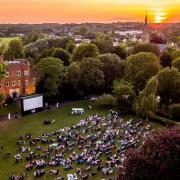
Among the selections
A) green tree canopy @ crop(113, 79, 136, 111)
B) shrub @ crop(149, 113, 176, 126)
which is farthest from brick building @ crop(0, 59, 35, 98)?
shrub @ crop(149, 113, 176, 126)

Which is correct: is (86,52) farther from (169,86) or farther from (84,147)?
(84,147)

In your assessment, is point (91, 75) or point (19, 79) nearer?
point (91, 75)

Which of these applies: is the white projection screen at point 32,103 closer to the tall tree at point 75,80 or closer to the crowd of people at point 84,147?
the tall tree at point 75,80

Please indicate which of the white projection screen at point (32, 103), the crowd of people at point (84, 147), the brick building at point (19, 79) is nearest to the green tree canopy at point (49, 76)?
the brick building at point (19, 79)

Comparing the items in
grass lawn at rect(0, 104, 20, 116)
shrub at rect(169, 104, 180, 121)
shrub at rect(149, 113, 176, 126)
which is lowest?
grass lawn at rect(0, 104, 20, 116)

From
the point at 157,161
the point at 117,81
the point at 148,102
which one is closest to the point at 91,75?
the point at 117,81

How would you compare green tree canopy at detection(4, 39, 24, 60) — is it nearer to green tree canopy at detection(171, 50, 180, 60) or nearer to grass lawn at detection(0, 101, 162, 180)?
green tree canopy at detection(171, 50, 180, 60)
